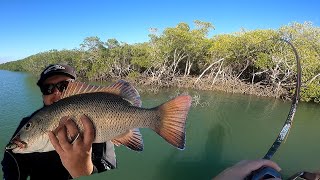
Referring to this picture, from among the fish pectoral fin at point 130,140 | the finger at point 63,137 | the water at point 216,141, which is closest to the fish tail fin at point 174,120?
the fish pectoral fin at point 130,140

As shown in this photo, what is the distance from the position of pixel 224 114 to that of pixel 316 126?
4.80 metres

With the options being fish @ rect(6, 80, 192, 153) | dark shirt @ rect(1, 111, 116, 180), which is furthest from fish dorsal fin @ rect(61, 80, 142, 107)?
dark shirt @ rect(1, 111, 116, 180)

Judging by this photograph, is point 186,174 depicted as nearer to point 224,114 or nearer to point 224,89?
point 224,114

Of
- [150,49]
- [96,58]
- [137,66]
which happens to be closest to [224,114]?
[150,49]

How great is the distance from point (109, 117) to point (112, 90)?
0.54 ft

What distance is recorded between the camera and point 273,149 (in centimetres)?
153

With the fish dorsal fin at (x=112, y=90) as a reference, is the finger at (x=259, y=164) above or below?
below

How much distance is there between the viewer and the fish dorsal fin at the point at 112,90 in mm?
1658

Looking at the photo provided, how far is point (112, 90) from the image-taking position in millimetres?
1695

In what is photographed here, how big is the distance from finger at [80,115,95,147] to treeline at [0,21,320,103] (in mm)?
18733

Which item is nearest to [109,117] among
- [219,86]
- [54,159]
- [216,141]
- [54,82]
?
[54,82]

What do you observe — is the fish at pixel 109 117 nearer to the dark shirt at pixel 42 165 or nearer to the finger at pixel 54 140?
the finger at pixel 54 140

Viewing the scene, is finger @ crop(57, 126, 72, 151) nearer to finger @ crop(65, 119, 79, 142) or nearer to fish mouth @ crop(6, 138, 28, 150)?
finger @ crop(65, 119, 79, 142)

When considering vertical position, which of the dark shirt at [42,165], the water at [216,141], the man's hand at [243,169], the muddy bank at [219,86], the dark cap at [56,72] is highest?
the dark cap at [56,72]
